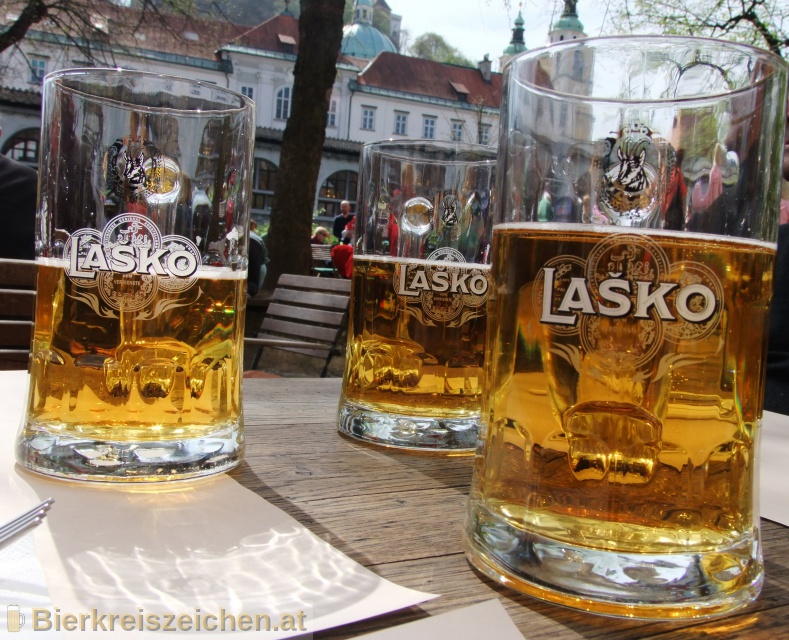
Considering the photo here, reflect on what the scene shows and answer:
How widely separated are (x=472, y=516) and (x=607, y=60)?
0.87 feet

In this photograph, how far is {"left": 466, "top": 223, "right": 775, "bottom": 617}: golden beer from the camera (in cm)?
36

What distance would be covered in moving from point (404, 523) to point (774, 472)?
39 cm

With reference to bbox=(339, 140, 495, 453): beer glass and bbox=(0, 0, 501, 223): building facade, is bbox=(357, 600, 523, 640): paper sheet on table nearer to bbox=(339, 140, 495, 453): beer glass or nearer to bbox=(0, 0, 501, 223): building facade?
bbox=(339, 140, 495, 453): beer glass

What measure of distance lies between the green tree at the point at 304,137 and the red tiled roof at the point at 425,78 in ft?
89.6

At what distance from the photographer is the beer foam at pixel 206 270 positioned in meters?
0.50

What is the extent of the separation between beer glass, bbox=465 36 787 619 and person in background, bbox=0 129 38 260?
207 centimetres

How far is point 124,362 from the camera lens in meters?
0.51

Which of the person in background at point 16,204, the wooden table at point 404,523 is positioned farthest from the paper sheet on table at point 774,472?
the person in background at point 16,204

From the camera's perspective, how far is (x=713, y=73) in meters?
0.38

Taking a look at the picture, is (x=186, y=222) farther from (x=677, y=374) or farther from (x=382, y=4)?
(x=382, y=4)

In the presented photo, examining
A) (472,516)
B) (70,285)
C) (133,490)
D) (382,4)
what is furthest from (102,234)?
(382,4)

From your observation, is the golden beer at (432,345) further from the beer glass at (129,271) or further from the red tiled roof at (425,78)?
the red tiled roof at (425,78)

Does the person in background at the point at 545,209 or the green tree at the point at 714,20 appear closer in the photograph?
the person in background at the point at 545,209

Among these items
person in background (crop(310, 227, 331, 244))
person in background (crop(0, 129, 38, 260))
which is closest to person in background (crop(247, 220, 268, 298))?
person in background (crop(0, 129, 38, 260))
